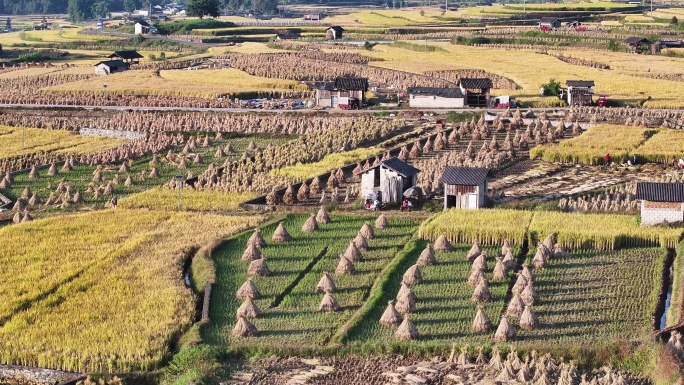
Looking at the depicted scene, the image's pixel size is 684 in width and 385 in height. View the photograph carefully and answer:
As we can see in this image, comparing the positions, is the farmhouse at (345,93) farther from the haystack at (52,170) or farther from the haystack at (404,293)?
the haystack at (404,293)

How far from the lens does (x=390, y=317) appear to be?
24.8 meters

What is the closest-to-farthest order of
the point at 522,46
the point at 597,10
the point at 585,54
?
1. the point at 585,54
2. the point at 522,46
3. the point at 597,10

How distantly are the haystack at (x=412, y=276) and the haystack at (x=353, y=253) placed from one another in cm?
217

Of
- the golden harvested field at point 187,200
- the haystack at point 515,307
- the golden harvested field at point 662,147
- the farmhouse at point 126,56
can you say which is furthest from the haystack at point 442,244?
the farmhouse at point 126,56

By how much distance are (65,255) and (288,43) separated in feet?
241

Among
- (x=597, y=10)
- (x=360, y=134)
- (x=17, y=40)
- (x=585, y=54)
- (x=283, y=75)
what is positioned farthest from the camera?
(x=597, y=10)

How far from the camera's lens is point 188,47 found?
10550cm

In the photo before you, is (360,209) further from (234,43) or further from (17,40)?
(17,40)

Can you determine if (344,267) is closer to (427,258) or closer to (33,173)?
(427,258)

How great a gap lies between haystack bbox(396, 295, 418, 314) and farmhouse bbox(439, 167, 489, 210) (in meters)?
10.6

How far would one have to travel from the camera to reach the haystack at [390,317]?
24.7 meters

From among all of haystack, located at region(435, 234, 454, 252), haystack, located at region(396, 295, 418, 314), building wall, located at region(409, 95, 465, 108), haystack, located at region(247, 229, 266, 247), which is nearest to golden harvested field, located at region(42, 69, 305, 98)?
building wall, located at region(409, 95, 465, 108)

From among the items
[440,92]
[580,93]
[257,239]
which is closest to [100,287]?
[257,239]

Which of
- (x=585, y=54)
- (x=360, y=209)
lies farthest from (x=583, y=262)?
(x=585, y=54)
